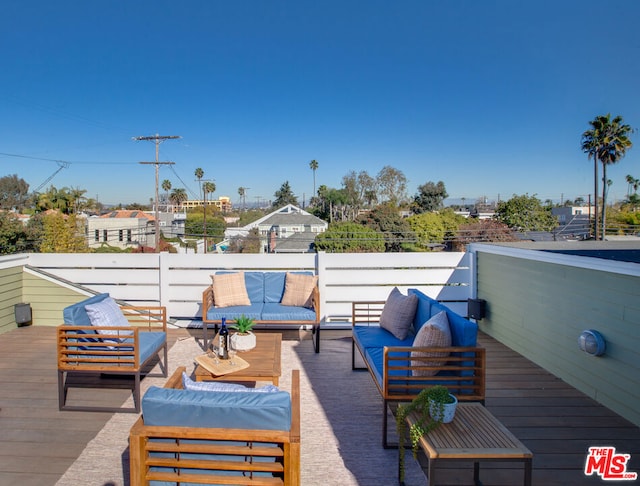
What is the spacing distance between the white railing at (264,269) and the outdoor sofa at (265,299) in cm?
51

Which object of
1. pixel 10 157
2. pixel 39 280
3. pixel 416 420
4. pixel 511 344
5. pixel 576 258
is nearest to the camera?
pixel 416 420

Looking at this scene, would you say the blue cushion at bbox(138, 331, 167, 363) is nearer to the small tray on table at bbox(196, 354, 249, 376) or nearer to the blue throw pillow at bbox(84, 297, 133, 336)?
the blue throw pillow at bbox(84, 297, 133, 336)

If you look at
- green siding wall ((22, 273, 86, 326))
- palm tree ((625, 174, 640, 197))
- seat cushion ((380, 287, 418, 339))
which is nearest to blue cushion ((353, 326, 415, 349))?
seat cushion ((380, 287, 418, 339))

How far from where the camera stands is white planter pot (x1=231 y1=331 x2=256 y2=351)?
337 cm

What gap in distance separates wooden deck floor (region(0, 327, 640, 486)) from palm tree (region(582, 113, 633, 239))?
19491 millimetres

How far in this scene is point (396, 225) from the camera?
99.6 ft

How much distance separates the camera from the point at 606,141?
64.0 ft

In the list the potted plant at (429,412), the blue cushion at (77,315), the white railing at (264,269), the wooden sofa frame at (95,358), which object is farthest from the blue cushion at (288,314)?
the potted plant at (429,412)

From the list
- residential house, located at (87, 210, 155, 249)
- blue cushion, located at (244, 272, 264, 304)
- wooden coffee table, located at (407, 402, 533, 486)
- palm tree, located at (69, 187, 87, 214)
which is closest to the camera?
wooden coffee table, located at (407, 402, 533, 486)

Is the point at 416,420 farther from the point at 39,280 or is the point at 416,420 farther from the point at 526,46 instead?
the point at 526,46

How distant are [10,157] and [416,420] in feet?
109

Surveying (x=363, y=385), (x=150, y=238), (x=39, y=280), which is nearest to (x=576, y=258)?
(x=363, y=385)

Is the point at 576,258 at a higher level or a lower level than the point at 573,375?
higher

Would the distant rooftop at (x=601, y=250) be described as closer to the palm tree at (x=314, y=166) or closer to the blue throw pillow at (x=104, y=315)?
the blue throw pillow at (x=104, y=315)
